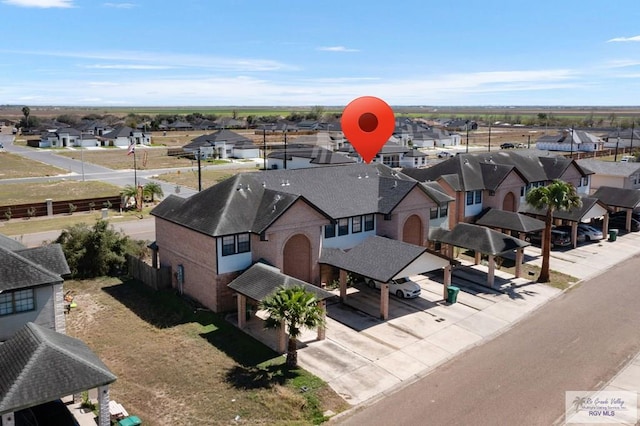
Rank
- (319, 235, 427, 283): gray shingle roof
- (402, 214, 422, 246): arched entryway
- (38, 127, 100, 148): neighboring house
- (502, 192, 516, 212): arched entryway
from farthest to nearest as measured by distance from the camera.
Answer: (38, 127, 100, 148): neighboring house, (502, 192, 516, 212): arched entryway, (402, 214, 422, 246): arched entryway, (319, 235, 427, 283): gray shingle roof

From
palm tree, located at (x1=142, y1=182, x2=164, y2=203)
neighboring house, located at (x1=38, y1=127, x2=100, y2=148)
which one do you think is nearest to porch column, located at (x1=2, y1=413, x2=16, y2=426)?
palm tree, located at (x1=142, y1=182, x2=164, y2=203)

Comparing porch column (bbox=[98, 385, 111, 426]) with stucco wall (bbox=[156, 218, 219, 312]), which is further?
stucco wall (bbox=[156, 218, 219, 312])

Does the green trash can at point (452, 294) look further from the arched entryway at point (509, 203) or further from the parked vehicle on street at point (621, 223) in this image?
the parked vehicle on street at point (621, 223)

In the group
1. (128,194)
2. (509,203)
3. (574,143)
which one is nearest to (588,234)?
(509,203)

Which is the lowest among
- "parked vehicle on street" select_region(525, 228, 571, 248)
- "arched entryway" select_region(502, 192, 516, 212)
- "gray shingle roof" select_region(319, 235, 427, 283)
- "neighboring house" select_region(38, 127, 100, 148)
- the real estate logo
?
the real estate logo

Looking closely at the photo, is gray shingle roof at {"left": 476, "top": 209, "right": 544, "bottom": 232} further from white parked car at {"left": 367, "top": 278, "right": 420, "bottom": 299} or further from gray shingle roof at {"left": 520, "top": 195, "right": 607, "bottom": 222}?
white parked car at {"left": 367, "top": 278, "right": 420, "bottom": 299}

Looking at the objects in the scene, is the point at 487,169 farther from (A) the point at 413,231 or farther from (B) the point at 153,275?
(B) the point at 153,275

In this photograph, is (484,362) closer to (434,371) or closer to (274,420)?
(434,371)
